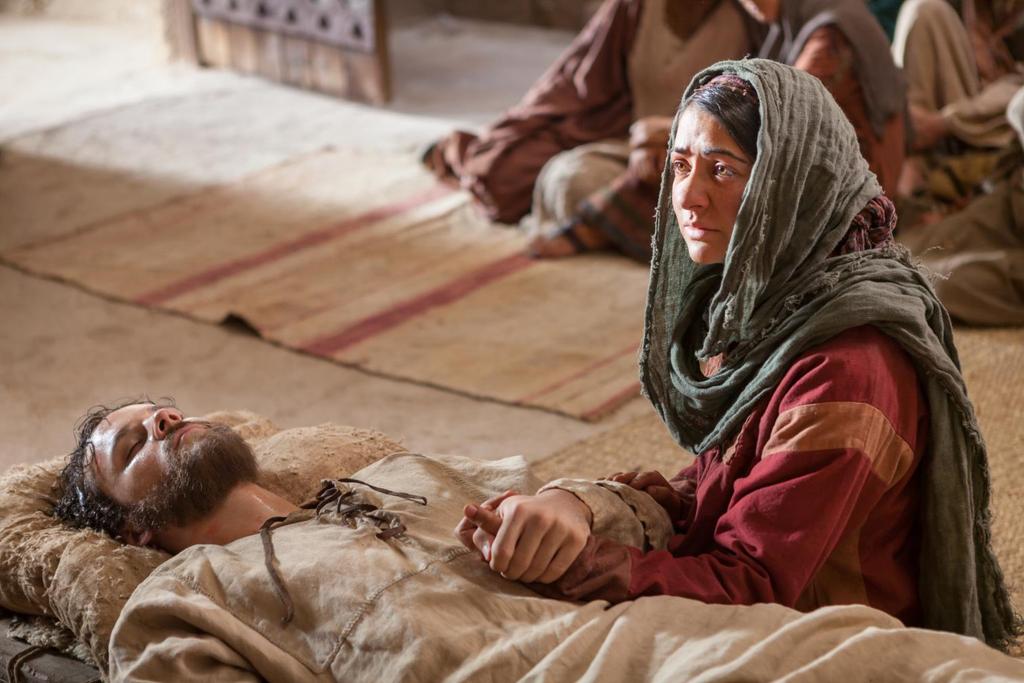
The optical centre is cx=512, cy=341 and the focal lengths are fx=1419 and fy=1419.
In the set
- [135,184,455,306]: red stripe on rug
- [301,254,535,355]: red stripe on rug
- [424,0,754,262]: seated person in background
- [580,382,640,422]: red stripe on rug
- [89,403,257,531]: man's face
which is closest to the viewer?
[89,403,257,531]: man's face

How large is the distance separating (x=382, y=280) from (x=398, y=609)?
10.4ft

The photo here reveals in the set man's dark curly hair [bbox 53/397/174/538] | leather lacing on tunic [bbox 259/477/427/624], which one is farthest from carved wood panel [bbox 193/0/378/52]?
leather lacing on tunic [bbox 259/477/427/624]

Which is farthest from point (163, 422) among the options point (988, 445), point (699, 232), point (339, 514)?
point (988, 445)

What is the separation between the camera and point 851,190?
2078 mm

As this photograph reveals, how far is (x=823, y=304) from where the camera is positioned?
6.65ft

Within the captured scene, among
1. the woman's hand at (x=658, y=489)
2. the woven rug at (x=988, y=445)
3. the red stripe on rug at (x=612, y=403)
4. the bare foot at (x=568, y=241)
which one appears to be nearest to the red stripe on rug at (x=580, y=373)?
the red stripe on rug at (x=612, y=403)

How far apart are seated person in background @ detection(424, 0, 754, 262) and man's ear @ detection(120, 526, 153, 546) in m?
2.97

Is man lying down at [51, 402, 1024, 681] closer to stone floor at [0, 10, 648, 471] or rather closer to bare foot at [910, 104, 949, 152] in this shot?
stone floor at [0, 10, 648, 471]

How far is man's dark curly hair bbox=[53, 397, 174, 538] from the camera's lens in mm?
2531

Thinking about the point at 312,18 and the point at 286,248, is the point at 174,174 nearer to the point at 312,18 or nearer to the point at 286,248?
the point at 286,248

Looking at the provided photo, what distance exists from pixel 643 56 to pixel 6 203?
110 inches

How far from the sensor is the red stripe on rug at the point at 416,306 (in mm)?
4665

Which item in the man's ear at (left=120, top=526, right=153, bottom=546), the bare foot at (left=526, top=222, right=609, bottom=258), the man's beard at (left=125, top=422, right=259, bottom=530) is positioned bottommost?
the bare foot at (left=526, top=222, right=609, bottom=258)

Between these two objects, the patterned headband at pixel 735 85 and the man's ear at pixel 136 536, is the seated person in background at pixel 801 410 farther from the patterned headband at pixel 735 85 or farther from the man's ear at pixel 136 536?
the man's ear at pixel 136 536
